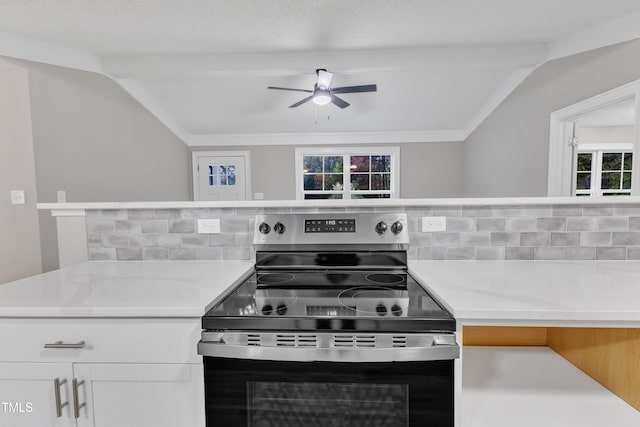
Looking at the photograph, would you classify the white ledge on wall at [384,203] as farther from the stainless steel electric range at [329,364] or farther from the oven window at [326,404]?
the oven window at [326,404]

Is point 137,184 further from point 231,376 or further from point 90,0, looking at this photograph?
point 231,376

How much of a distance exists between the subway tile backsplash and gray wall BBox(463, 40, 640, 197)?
1.79m

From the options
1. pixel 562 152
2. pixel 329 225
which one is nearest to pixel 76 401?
pixel 329 225

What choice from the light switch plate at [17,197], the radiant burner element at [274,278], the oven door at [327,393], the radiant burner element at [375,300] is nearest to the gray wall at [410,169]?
the light switch plate at [17,197]

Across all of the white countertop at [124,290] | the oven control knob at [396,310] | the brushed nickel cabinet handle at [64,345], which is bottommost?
the brushed nickel cabinet handle at [64,345]

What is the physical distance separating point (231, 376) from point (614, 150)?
6788 millimetres

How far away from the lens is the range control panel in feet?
4.69

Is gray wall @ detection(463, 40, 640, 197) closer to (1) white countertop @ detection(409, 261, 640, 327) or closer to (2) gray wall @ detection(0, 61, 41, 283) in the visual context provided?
(1) white countertop @ detection(409, 261, 640, 327)

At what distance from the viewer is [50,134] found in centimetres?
304

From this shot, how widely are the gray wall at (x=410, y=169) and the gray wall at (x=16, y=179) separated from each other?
289 centimetres

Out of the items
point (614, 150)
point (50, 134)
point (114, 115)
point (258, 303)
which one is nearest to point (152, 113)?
point (114, 115)

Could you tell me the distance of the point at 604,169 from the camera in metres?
5.38

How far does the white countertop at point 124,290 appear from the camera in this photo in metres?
0.94

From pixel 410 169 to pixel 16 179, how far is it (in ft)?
16.6
